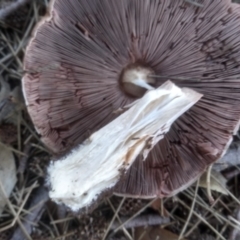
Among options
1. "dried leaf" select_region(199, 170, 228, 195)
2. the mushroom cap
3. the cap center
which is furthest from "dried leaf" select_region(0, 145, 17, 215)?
"dried leaf" select_region(199, 170, 228, 195)

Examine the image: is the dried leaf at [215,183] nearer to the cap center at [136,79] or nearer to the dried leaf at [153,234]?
the dried leaf at [153,234]

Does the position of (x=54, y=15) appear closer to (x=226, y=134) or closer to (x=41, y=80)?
(x=41, y=80)

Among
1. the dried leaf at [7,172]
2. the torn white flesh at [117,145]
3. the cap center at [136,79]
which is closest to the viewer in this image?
the torn white flesh at [117,145]

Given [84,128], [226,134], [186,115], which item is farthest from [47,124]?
[226,134]

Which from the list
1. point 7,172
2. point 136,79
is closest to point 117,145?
point 136,79

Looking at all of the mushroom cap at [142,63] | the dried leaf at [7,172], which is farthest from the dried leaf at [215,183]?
the dried leaf at [7,172]
